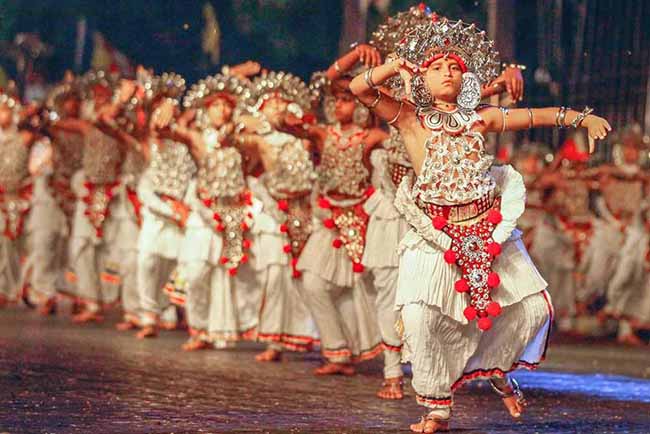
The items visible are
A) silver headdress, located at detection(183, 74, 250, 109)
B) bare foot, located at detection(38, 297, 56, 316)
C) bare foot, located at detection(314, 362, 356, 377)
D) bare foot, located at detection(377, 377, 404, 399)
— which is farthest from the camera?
bare foot, located at detection(38, 297, 56, 316)

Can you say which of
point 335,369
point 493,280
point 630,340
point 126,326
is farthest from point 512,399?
point 630,340

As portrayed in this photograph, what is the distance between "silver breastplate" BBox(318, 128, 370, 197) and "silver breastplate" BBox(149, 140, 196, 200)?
2817mm

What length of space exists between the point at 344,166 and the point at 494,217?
8.38 ft

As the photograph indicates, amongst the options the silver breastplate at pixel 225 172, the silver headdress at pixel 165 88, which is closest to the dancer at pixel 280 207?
the silver breastplate at pixel 225 172

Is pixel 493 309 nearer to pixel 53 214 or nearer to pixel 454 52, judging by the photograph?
pixel 454 52

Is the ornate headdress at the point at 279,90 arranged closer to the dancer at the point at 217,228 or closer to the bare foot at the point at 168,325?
the dancer at the point at 217,228

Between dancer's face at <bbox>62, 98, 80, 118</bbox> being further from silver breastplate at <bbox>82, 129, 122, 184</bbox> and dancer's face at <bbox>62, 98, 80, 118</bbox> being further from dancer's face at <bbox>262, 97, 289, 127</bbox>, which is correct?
dancer's face at <bbox>262, 97, 289, 127</bbox>

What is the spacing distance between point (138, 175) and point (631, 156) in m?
5.03

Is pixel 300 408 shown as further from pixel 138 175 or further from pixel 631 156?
pixel 631 156

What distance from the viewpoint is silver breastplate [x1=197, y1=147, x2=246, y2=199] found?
11.3m

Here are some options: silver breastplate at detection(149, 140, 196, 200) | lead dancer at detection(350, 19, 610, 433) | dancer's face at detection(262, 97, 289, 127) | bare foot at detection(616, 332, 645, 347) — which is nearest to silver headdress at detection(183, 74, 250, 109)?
dancer's face at detection(262, 97, 289, 127)

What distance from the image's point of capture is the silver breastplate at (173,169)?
41.2 feet

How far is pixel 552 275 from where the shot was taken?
A: 1675cm

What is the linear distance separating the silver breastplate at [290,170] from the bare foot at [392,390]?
202cm
